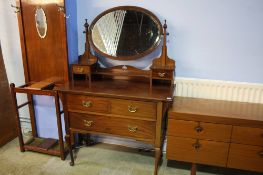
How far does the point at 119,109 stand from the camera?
5.90ft

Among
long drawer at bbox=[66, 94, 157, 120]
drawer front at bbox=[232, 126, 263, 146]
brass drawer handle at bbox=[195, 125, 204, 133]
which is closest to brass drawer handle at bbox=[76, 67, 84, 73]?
long drawer at bbox=[66, 94, 157, 120]

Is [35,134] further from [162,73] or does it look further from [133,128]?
[162,73]

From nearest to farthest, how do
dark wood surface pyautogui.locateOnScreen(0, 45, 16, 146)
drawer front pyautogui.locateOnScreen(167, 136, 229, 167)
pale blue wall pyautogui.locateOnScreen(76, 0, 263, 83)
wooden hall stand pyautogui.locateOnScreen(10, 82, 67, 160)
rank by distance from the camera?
drawer front pyautogui.locateOnScreen(167, 136, 229, 167), pale blue wall pyautogui.locateOnScreen(76, 0, 263, 83), wooden hall stand pyautogui.locateOnScreen(10, 82, 67, 160), dark wood surface pyautogui.locateOnScreen(0, 45, 16, 146)

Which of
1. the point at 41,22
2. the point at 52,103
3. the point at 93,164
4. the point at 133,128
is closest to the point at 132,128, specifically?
the point at 133,128

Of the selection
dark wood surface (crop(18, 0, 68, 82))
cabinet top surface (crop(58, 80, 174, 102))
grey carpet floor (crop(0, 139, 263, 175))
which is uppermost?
dark wood surface (crop(18, 0, 68, 82))

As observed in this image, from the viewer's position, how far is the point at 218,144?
5.67ft

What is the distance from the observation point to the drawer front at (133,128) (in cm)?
178

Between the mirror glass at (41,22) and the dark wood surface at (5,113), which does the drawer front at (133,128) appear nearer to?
the mirror glass at (41,22)

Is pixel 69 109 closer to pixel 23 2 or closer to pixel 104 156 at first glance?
pixel 104 156

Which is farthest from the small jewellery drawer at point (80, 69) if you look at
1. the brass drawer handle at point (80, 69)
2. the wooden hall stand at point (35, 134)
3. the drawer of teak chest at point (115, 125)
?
the drawer of teak chest at point (115, 125)

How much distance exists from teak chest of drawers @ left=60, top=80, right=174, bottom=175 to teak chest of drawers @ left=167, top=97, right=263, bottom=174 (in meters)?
0.14

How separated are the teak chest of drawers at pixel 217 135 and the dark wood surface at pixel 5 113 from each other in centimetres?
176

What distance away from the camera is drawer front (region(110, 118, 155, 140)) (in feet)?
5.85

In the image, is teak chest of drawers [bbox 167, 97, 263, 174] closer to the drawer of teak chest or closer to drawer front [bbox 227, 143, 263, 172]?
drawer front [bbox 227, 143, 263, 172]
